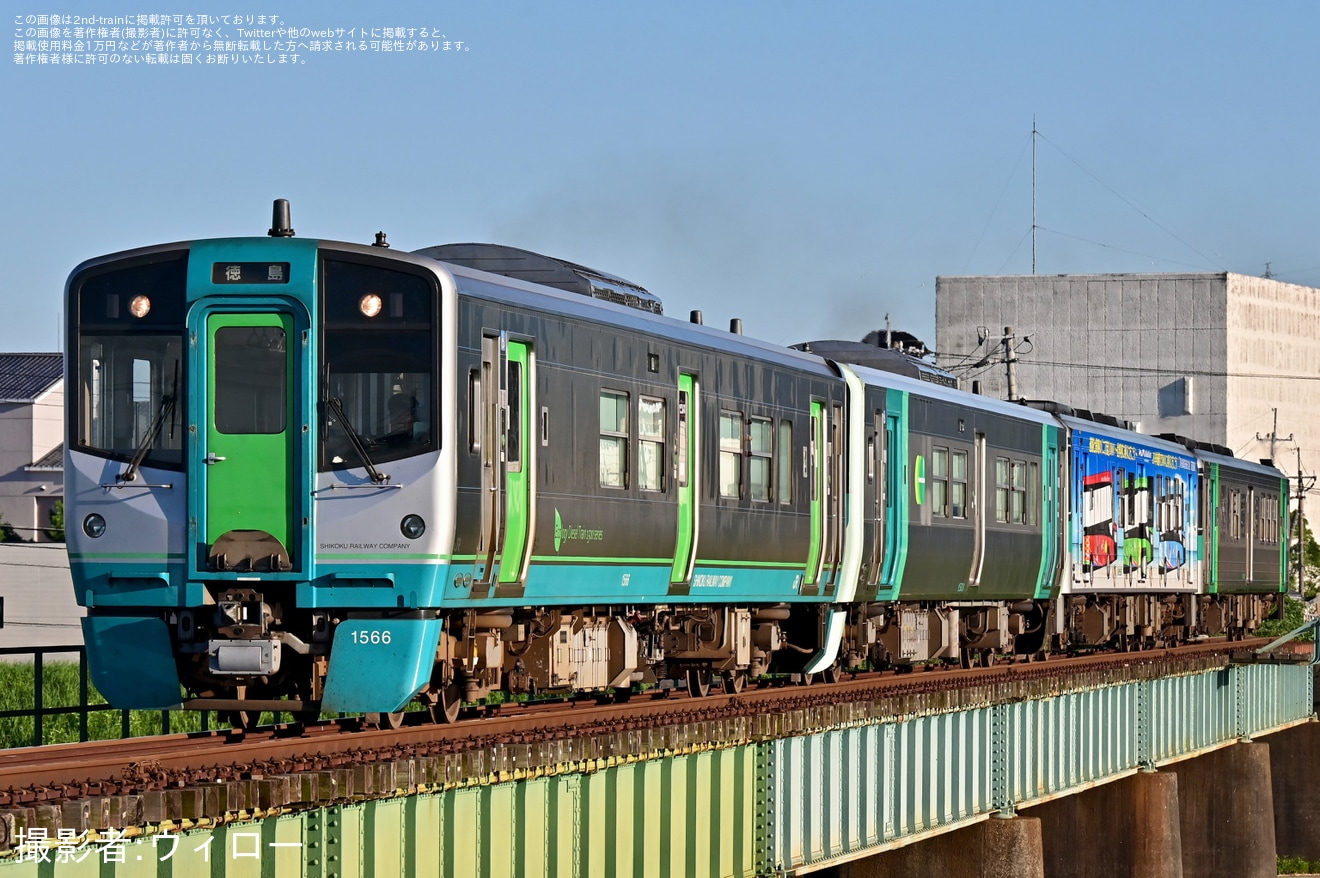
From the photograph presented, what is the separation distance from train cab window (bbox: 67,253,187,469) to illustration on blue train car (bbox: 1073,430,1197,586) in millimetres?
18231

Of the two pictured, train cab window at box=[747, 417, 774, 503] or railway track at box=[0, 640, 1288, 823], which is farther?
train cab window at box=[747, 417, 774, 503]

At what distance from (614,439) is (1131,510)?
1798 centimetres

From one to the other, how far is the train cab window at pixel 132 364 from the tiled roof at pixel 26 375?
62074 millimetres

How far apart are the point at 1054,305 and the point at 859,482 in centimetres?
8392

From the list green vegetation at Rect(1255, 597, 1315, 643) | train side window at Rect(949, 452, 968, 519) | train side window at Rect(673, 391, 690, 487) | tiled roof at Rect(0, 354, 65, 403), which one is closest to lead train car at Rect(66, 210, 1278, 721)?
train side window at Rect(673, 391, 690, 487)

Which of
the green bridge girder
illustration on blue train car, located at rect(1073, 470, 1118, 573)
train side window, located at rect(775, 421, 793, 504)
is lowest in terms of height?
the green bridge girder

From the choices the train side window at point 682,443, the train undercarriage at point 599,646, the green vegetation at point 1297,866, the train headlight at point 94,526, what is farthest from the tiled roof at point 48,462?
the train headlight at point 94,526

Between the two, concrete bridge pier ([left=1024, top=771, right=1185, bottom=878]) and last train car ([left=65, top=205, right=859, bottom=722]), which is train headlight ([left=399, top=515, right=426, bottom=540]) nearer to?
last train car ([left=65, top=205, right=859, bottom=722])

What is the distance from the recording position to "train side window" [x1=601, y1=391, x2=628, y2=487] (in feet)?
52.5

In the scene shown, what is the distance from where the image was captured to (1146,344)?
102438mm

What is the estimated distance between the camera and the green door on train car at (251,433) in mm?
13664

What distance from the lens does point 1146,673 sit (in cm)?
2727

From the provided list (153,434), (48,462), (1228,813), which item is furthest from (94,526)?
(48,462)

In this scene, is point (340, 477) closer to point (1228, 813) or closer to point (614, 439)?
point (614, 439)
